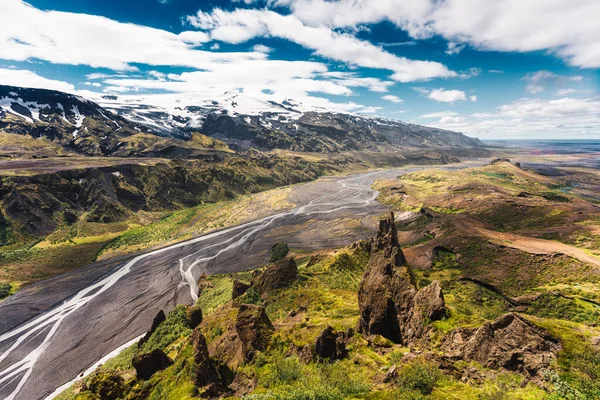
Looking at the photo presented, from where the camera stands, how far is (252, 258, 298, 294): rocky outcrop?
43719mm

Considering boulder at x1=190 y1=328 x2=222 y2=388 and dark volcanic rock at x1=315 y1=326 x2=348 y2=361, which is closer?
boulder at x1=190 y1=328 x2=222 y2=388

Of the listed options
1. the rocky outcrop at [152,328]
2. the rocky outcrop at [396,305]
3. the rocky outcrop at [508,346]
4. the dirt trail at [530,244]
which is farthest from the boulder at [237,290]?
the dirt trail at [530,244]

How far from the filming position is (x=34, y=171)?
11575cm

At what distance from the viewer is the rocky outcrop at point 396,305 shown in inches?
886

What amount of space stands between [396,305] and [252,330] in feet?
Result: 44.1

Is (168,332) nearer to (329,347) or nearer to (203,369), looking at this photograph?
(203,369)

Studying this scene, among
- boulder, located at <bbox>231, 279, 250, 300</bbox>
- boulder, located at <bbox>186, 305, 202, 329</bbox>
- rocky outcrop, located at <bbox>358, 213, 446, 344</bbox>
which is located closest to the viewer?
rocky outcrop, located at <bbox>358, 213, 446, 344</bbox>

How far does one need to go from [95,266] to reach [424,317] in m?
92.5

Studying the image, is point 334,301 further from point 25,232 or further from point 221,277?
point 25,232

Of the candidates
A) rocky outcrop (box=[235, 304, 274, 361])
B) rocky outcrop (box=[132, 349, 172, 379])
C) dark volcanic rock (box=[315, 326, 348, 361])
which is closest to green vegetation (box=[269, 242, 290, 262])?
rocky outcrop (box=[132, 349, 172, 379])

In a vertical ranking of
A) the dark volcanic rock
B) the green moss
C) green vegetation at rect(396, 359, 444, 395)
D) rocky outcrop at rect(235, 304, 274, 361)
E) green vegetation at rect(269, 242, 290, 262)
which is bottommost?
green vegetation at rect(269, 242, 290, 262)

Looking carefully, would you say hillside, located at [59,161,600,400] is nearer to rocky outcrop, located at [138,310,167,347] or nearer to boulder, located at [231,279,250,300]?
boulder, located at [231,279,250,300]

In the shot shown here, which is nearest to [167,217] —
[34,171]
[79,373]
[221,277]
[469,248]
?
[34,171]

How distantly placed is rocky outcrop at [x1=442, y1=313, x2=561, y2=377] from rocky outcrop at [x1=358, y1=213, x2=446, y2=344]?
3110 millimetres
